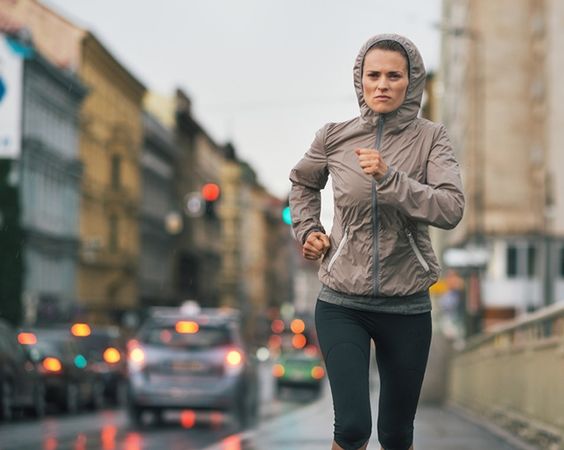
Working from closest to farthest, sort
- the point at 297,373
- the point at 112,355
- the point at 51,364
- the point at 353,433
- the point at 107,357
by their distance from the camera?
the point at 353,433, the point at 51,364, the point at 107,357, the point at 112,355, the point at 297,373

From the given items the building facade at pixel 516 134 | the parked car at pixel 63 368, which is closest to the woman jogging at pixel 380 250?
the parked car at pixel 63 368

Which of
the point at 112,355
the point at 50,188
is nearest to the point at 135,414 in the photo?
the point at 112,355

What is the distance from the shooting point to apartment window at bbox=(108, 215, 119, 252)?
3467 inches

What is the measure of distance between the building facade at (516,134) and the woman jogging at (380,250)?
65885 millimetres

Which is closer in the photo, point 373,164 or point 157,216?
point 373,164

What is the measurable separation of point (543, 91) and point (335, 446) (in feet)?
221

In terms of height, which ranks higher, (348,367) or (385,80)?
(385,80)

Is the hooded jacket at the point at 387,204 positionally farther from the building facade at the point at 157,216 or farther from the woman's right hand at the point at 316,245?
the building facade at the point at 157,216

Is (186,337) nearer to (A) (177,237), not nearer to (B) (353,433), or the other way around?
(B) (353,433)

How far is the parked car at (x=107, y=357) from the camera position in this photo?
34.9m

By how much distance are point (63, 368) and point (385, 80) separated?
23512mm

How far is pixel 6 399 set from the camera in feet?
75.9

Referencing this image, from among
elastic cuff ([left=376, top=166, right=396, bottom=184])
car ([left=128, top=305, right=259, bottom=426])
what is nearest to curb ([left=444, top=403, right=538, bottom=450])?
car ([left=128, top=305, right=259, bottom=426])

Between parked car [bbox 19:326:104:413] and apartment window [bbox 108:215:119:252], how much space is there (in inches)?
2227
